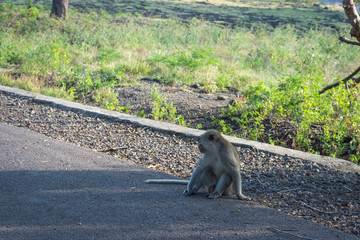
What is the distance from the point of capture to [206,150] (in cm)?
497

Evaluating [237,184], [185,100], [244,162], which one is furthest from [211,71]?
[237,184]

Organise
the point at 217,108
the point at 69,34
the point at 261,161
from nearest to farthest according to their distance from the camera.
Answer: the point at 261,161 < the point at 217,108 < the point at 69,34

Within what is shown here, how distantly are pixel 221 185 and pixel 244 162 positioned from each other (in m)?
1.33

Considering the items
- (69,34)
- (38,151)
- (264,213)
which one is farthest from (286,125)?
(69,34)

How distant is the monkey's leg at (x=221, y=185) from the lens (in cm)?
501

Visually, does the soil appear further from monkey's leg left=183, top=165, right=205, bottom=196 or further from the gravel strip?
monkey's leg left=183, top=165, right=205, bottom=196

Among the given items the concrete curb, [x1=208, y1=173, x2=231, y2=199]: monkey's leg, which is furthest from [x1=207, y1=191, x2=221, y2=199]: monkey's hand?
the concrete curb

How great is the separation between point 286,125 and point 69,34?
545 inches

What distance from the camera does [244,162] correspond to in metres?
6.25

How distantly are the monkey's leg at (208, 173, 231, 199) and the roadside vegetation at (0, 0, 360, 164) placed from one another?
2.78 m

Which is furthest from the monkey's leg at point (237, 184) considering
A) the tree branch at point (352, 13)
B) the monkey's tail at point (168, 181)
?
the tree branch at point (352, 13)

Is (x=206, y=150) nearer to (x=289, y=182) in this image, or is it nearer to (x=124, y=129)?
(x=289, y=182)

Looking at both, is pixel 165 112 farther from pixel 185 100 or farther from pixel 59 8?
pixel 59 8

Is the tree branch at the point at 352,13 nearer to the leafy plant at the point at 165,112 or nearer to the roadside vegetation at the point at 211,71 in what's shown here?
the roadside vegetation at the point at 211,71
